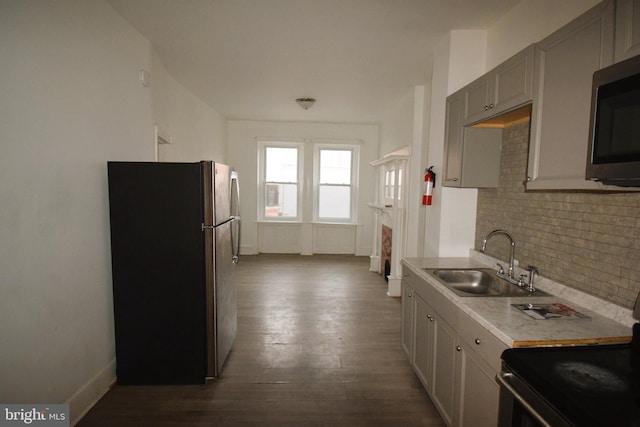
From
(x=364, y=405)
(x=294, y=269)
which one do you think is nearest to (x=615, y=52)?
(x=364, y=405)

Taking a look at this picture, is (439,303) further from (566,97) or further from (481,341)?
(566,97)

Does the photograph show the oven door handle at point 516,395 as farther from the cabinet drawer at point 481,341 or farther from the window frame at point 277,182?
the window frame at point 277,182

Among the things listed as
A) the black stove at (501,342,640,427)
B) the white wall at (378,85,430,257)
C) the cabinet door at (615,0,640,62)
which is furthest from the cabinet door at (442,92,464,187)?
the white wall at (378,85,430,257)

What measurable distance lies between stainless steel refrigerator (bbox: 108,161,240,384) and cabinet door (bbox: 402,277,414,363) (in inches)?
59.2

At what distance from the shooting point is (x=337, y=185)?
7355mm

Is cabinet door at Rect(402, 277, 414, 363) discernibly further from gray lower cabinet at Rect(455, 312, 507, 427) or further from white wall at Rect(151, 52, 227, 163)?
white wall at Rect(151, 52, 227, 163)

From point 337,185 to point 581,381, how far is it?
633 cm

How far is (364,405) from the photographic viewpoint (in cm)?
239

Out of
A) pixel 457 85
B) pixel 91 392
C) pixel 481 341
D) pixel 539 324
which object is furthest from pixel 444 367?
pixel 91 392

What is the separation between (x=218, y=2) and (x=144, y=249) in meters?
1.90

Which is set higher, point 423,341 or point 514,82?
point 514,82

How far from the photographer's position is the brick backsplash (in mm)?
1590

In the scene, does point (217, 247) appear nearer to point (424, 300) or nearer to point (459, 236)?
point (424, 300)

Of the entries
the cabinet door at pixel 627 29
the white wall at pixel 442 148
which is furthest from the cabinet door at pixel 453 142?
the cabinet door at pixel 627 29
